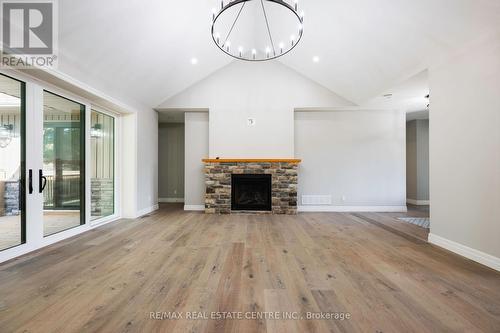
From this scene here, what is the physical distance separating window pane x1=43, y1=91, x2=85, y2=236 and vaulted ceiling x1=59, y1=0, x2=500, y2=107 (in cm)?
60

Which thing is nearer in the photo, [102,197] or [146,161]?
[102,197]

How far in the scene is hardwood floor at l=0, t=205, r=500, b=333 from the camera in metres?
1.46

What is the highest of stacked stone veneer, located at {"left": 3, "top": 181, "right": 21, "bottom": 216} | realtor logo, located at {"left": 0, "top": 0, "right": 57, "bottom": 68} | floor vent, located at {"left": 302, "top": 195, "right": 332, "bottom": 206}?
realtor logo, located at {"left": 0, "top": 0, "right": 57, "bottom": 68}

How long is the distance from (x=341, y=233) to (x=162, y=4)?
14.7ft

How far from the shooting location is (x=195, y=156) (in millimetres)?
5598

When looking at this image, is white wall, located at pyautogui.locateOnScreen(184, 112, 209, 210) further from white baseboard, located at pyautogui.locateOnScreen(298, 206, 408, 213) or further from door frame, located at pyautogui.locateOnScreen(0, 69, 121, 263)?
door frame, located at pyautogui.locateOnScreen(0, 69, 121, 263)

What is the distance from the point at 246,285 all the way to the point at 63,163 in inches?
134

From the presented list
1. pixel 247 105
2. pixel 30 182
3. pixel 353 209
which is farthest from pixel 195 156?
pixel 353 209

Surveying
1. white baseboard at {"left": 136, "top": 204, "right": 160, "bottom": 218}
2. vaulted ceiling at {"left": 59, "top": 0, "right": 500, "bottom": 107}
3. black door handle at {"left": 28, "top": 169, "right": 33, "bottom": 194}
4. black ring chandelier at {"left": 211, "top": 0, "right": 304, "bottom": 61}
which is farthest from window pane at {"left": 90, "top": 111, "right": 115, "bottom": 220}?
black ring chandelier at {"left": 211, "top": 0, "right": 304, "bottom": 61}

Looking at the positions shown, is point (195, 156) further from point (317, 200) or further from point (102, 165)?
point (317, 200)

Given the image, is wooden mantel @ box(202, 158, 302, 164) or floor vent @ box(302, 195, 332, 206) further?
floor vent @ box(302, 195, 332, 206)

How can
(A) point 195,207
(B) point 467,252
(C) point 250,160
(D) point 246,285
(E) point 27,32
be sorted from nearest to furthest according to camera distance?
(D) point 246,285
(E) point 27,32
(B) point 467,252
(C) point 250,160
(A) point 195,207

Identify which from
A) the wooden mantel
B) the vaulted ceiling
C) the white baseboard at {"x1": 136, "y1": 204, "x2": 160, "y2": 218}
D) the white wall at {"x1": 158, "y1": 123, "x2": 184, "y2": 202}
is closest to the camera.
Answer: the vaulted ceiling

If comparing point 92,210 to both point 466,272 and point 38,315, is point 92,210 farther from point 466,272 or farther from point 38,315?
point 466,272
